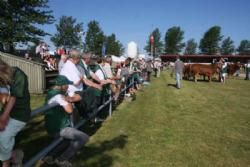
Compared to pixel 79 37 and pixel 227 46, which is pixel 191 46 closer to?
pixel 227 46

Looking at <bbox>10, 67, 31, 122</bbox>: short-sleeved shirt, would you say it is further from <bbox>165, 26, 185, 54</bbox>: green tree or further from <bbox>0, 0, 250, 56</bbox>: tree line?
<bbox>165, 26, 185, 54</bbox>: green tree

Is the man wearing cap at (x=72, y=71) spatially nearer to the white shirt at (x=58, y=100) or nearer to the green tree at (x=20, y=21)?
the white shirt at (x=58, y=100)

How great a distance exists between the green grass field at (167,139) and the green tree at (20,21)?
1724 centimetres

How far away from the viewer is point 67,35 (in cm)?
6381

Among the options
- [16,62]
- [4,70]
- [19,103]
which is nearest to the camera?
[4,70]

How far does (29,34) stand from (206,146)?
927 inches

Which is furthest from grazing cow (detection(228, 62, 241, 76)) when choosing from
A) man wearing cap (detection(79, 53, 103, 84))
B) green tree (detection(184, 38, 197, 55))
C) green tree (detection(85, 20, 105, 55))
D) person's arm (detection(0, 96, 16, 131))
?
green tree (detection(184, 38, 197, 55))

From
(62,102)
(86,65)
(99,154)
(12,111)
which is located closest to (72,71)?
(62,102)

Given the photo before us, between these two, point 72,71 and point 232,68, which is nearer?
point 72,71

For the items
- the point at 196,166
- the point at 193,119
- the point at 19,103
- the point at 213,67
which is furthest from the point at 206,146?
the point at 213,67

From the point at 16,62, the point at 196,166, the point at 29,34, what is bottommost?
the point at 196,166

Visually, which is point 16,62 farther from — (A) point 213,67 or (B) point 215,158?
(A) point 213,67

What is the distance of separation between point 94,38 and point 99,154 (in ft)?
257

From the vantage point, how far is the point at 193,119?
10.2 m
